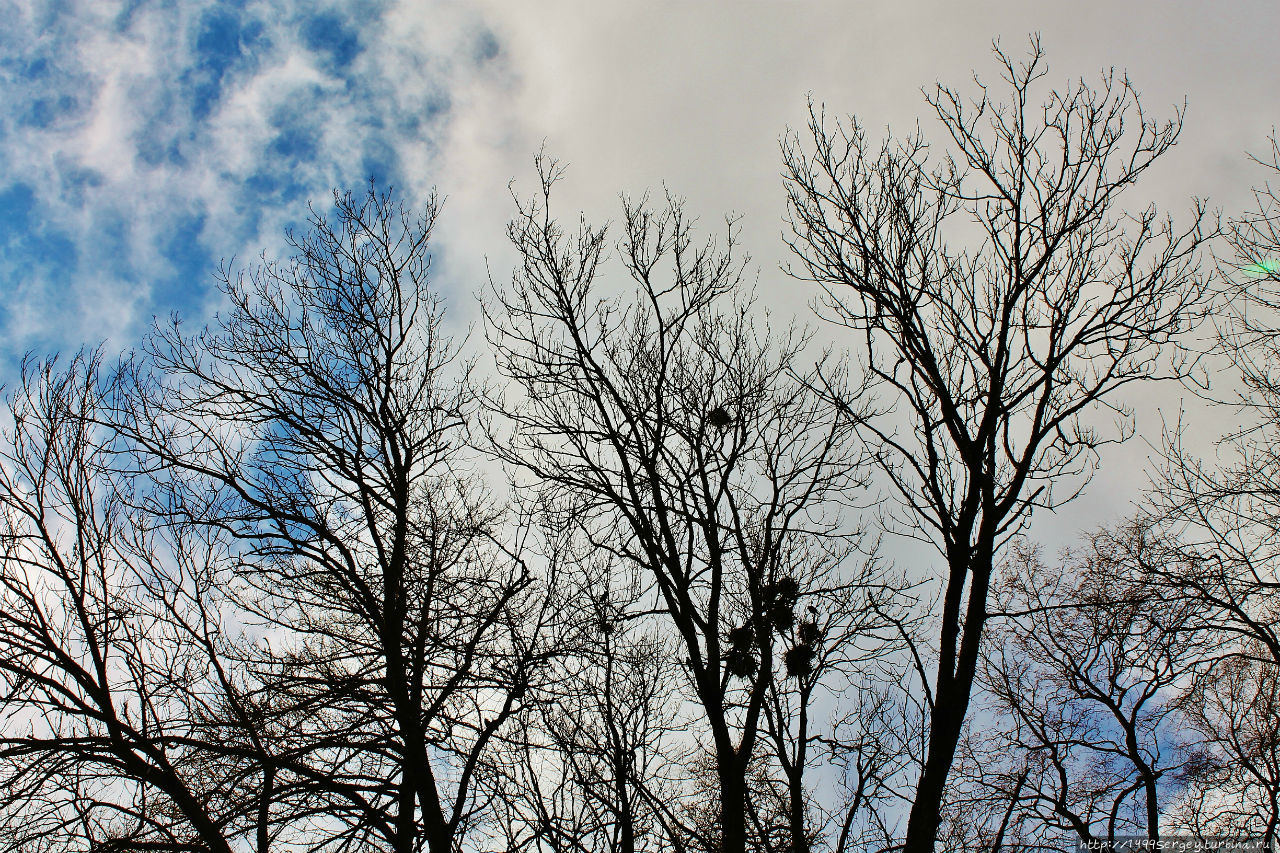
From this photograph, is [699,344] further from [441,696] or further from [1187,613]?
[1187,613]

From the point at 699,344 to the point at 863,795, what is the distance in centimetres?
432

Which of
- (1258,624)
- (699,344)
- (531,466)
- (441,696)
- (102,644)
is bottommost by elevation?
(441,696)

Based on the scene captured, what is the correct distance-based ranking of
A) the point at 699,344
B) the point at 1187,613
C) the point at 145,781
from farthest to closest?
the point at 1187,613 < the point at 699,344 < the point at 145,781

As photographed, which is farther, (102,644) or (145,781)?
(102,644)

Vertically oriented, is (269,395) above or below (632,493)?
above

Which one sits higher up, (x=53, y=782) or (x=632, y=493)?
(x=632, y=493)

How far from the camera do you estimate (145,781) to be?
5105 millimetres

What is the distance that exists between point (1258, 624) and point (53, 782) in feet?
38.2

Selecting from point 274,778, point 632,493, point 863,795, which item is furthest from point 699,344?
point 274,778

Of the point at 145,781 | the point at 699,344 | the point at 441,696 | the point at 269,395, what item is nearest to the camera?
the point at 145,781

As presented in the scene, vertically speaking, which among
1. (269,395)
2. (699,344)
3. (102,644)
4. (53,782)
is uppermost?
(699,344)

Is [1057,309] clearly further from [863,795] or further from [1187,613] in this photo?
[1187,613]

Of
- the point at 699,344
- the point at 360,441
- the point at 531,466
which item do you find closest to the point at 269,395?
the point at 360,441

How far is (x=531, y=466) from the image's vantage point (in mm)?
6156
